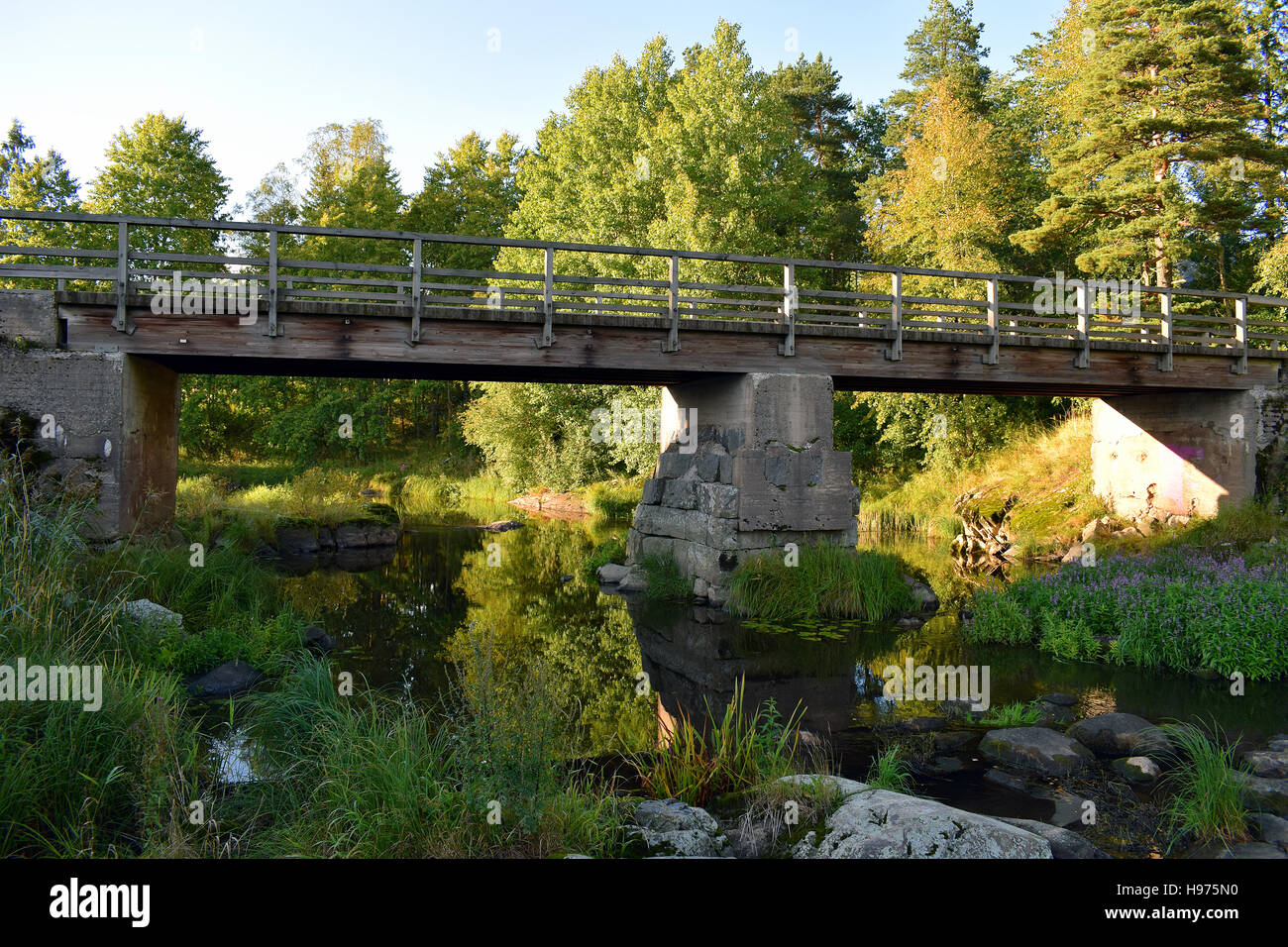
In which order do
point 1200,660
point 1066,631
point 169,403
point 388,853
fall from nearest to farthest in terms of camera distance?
point 388,853 → point 1200,660 → point 1066,631 → point 169,403

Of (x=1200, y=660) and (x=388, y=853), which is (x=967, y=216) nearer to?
(x=1200, y=660)

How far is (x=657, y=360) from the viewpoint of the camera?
13086 millimetres

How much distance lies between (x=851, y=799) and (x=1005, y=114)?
110 feet

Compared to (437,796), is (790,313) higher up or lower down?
higher up

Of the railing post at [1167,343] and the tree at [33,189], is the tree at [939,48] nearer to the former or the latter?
the railing post at [1167,343]

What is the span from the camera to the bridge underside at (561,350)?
11547mm

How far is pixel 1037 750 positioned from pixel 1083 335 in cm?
1114

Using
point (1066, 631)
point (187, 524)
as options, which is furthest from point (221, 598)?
point (1066, 631)

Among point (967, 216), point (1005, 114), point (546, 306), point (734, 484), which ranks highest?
point (1005, 114)

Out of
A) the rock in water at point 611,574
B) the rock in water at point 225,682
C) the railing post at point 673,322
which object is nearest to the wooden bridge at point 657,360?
the railing post at point 673,322

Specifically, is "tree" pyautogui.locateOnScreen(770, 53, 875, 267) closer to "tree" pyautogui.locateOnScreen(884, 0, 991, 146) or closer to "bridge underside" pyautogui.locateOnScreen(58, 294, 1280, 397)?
"tree" pyautogui.locateOnScreen(884, 0, 991, 146)

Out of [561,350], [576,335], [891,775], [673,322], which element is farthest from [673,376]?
[891,775]

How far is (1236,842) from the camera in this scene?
4.86 m

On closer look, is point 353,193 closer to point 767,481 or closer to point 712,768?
point 767,481
